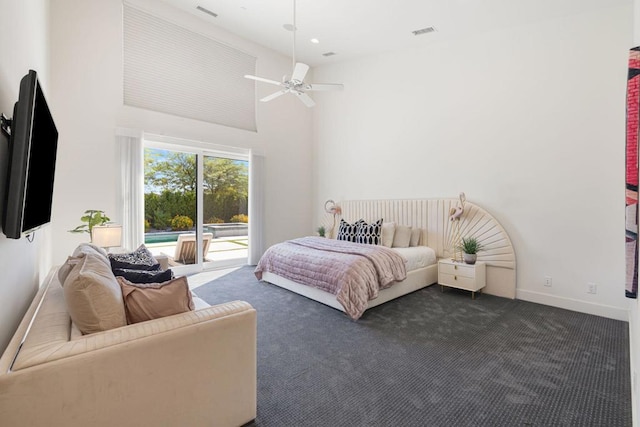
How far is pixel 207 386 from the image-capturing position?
4.99 feet

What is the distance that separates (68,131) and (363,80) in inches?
186

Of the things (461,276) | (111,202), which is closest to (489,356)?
(461,276)

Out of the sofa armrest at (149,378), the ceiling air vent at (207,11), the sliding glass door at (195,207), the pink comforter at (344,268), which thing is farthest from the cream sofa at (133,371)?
the ceiling air vent at (207,11)

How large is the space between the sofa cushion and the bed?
2227 mm

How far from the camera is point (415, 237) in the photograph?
15.9 ft

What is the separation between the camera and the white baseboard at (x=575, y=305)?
10.9 feet

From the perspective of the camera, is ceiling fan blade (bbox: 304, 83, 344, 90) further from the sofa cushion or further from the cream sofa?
the sofa cushion

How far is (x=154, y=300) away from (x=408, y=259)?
3.28 meters

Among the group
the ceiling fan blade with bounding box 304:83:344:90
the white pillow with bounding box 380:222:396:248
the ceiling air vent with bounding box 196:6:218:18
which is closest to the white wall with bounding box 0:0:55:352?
the ceiling fan blade with bounding box 304:83:344:90

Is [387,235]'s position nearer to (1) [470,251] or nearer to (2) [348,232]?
(2) [348,232]

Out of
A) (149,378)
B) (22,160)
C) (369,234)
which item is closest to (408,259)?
(369,234)

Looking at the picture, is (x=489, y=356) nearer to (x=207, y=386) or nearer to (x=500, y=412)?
(x=500, y=412)

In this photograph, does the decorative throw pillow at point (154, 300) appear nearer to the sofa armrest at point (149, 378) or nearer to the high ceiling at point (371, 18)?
the sofa armrest at point (149, 378)

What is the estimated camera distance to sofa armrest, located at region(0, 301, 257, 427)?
1095mm
